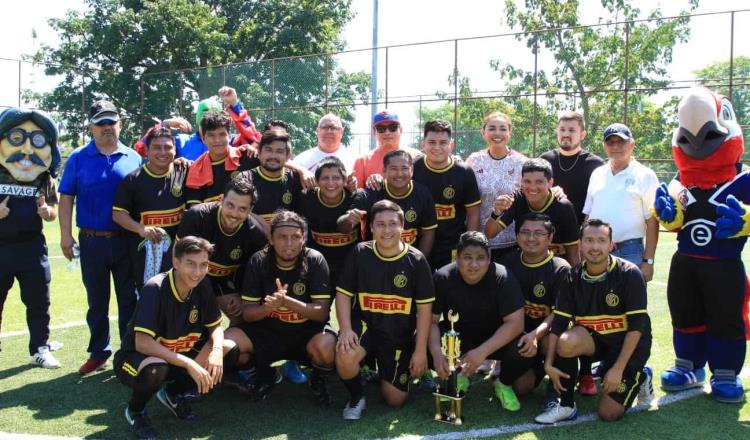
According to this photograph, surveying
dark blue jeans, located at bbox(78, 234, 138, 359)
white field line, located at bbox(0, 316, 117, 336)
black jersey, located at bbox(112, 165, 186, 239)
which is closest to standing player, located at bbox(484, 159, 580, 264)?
black jersey, located at bbox(112, 165, 186, 239)

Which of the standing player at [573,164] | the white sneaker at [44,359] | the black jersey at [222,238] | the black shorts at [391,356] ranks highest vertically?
the standing player at [573,164]

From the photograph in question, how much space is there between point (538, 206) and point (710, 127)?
4.24 feet

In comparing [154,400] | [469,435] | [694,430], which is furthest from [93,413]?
[694,430]

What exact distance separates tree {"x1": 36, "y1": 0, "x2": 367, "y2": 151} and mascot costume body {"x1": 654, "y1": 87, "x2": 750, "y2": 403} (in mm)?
20978

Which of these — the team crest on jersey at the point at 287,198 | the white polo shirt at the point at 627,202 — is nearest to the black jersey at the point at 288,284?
the team crest on jersey at the point at 287,198

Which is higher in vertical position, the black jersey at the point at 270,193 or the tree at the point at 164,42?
the tree at the point at 164,42

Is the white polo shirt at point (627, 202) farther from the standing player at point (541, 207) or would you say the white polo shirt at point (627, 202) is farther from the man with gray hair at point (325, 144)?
the man with gray hair at point (325, 144)

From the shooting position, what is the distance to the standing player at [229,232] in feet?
15.9

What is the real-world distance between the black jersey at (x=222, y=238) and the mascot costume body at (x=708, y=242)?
117 inches

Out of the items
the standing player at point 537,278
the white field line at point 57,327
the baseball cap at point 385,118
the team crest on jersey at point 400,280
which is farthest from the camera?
the white field line at point 57,327

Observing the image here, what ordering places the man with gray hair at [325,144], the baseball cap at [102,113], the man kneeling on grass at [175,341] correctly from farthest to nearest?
the man with gray hair at [325,144] < the baseball cap at [102,113] < the man kneeling on grass at [175,341]

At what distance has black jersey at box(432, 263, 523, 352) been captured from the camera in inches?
183

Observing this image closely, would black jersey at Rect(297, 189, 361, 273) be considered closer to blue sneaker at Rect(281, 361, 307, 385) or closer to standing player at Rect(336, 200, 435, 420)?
standing player at Rect(336, 200, 435, 420)

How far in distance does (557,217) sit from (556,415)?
152cm
